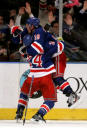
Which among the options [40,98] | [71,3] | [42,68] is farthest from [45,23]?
[42,68]

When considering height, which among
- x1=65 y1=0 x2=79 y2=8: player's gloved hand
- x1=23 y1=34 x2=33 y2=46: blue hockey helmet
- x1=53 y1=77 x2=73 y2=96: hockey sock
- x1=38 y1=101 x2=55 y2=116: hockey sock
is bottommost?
x1=38 y1=101 x2=55 y2=116: hockey sock

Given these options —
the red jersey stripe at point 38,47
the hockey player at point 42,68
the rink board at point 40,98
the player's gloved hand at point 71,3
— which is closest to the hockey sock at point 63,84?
the hockey player at point 42,68

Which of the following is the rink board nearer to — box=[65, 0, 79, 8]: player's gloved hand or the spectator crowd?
the spectator crowd

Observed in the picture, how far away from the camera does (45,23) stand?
7957mm

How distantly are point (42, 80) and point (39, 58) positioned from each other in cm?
26

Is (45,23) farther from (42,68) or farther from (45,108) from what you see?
(45,108)

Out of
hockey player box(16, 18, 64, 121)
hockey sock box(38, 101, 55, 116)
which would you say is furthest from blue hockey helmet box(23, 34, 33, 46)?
hockey sock box(38, 101, 55, 116)

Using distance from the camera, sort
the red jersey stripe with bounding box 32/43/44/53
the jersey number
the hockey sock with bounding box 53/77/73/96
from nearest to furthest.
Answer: the red jersey stripe with bounding box 32/43/44/53 → the jersey number → the hockey sock with bounding box 53/77/73/96

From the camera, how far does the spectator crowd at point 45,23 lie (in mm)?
7828

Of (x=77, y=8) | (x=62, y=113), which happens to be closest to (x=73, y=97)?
(x=62, y=113)

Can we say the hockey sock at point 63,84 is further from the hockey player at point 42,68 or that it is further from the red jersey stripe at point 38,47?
the red jersey stripe at point 38,47

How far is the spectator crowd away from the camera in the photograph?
7.83 meters

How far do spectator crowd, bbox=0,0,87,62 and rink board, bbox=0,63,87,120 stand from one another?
0.42 feet

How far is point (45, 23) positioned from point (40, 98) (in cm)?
105
